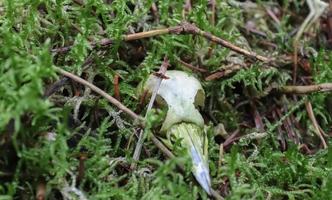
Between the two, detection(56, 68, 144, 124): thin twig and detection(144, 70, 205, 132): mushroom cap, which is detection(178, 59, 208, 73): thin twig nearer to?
detection(144, 70, 205, 132): mushroom cap

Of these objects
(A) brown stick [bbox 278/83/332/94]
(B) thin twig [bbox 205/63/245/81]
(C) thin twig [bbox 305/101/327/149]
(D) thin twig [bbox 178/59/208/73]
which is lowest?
(C) thin twig [bbox 305/101/327/149]

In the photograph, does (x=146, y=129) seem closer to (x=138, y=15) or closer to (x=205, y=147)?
(x=205, y=147)

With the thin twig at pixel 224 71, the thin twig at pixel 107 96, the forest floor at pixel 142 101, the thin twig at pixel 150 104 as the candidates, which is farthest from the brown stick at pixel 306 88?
the thin twig at pixel 107 96

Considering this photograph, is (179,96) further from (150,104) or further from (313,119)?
(313,119)

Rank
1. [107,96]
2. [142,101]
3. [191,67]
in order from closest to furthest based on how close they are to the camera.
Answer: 1. [107,96]
2. [142,101]
3. [191,67]

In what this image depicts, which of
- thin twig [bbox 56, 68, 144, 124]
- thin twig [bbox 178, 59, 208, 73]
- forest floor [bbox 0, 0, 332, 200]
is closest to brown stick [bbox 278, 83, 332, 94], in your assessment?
forest floor [bbox 0, 0, 332, 200]

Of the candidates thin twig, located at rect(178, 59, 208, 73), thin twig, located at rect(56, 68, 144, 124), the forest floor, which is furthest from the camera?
thin twig, located at rect(178, 59, 208, 73)

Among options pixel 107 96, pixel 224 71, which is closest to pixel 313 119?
pixel 224 71

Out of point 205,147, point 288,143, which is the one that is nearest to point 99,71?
point 205,147

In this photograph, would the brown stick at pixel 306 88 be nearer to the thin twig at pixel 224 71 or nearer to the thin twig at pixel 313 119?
the thin twig at pixel 313 119
